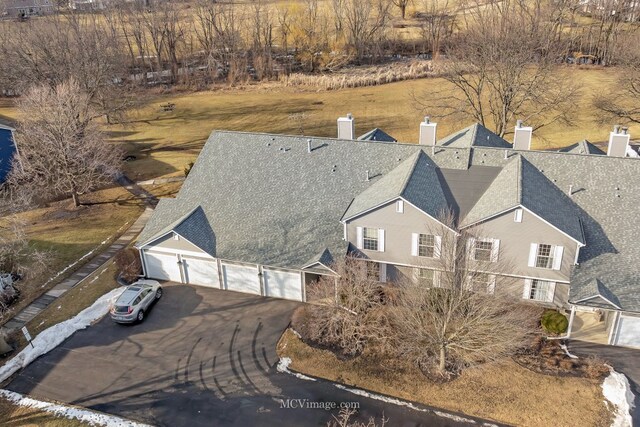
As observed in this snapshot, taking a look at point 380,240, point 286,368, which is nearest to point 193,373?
point 286,368

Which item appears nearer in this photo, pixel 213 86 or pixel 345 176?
pixel 345 176

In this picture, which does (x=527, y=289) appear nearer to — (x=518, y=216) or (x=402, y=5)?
(x=518, y=216)

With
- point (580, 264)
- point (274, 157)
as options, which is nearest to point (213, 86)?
point (274, 157)

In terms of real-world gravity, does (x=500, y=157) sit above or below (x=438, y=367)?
above

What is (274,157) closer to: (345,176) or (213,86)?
(345,176)

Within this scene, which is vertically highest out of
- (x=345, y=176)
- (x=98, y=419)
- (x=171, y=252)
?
(x=345, y=176)

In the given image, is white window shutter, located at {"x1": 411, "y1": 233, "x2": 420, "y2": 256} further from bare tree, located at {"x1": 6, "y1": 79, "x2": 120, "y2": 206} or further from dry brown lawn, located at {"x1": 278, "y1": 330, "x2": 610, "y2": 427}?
bare tree, located at {"x1": 6, "y1": 79, "x2": 120, "y2": 206}

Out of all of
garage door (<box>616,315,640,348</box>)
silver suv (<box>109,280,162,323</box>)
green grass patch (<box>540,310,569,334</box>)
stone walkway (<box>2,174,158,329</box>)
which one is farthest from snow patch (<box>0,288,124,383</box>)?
garage door (<box>616,315,640,348</box>)
